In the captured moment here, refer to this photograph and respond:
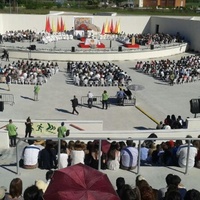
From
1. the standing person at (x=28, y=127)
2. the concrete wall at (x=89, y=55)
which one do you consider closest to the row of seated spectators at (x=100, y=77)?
the concrete wall at (x=89, y=55)

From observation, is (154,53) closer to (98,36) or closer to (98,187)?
(98,36)

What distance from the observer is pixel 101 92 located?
25.6 metres

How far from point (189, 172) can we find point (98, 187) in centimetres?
383

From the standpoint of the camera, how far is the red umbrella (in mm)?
5762

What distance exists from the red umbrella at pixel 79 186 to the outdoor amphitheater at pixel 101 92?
2.17 meters

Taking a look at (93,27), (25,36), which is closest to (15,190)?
(25,36)

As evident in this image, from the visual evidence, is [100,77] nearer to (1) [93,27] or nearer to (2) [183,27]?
(1) [93,27]

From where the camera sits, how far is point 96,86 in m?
27.2

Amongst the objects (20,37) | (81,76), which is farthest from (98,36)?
(81,76)

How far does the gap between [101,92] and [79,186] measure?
64.9ft

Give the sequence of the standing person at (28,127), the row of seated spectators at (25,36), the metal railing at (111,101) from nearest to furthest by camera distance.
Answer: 1. the standing person at (28,127)
2. the metal railing at (111,101)
3. the row of seated spectators at (25,36)

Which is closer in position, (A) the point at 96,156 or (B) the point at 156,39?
(A) the point at 96,156

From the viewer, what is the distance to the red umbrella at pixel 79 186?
227 inches

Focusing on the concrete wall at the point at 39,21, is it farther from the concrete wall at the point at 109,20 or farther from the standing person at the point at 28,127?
the standing person at the point at 28,127
